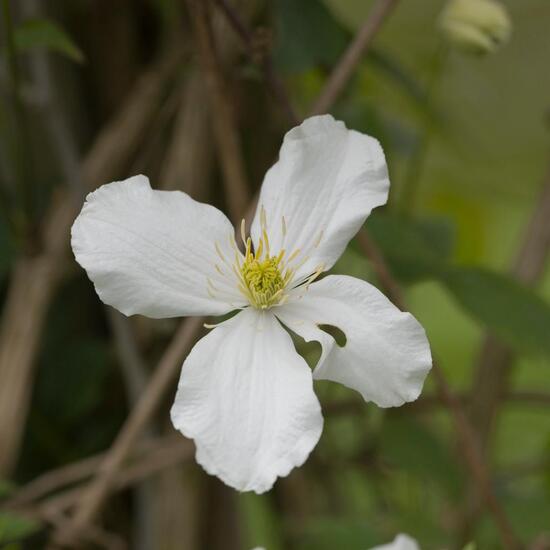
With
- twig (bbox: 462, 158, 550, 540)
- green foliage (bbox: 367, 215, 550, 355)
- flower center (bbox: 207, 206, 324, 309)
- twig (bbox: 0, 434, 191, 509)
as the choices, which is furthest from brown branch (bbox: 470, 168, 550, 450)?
flower center (bbox: 207, 206, 324, 309)

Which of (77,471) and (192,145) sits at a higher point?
(192,145)

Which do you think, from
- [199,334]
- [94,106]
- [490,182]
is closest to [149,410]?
[199,334]

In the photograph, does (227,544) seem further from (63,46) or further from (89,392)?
(63,46)

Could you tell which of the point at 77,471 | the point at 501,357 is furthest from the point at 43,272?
the point at 501,357

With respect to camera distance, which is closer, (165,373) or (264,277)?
(264,277)

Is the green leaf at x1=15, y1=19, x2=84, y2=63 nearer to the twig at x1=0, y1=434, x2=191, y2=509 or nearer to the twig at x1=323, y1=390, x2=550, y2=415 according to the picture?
the twig at x1=0, y1=434, x2=191, y2=509

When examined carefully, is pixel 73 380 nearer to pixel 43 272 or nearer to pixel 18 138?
pixel 43 272
